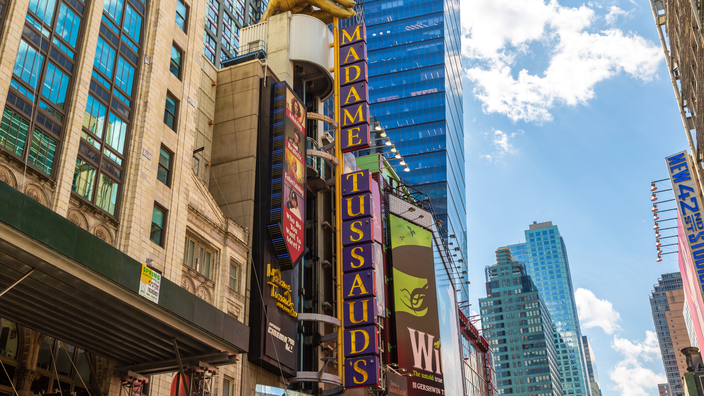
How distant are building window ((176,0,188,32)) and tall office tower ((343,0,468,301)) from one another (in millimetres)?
100268

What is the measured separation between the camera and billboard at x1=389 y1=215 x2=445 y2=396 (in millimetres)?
55688

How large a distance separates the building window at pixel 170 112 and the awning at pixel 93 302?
12.8 meters

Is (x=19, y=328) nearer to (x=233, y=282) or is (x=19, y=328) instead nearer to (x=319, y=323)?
(x=233, y=282)

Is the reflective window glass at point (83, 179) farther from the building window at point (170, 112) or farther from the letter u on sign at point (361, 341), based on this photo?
the letter u on sign at point (361, 341)

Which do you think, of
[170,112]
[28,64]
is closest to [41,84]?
[28,64]

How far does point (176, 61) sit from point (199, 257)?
10773 millimetres

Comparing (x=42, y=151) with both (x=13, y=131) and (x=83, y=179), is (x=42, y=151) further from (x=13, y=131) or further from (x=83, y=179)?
(x=83, y=179)

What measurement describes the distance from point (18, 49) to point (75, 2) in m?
4.69

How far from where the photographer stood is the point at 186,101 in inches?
1325

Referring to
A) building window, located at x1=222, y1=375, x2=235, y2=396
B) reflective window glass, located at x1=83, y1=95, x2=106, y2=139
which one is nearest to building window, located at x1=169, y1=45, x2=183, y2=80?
reflective window glass, located at x1=83, y1=95, x2=106, y2=139

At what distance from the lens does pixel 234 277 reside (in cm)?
3522

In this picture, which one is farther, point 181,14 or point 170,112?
point 181,14

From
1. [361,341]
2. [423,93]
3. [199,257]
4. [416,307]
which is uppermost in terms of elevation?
[423,93]

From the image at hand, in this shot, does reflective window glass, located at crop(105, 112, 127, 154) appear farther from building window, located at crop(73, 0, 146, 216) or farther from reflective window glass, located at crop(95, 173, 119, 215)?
reflective window glass, located at crop(95, 173, 119, 215)
